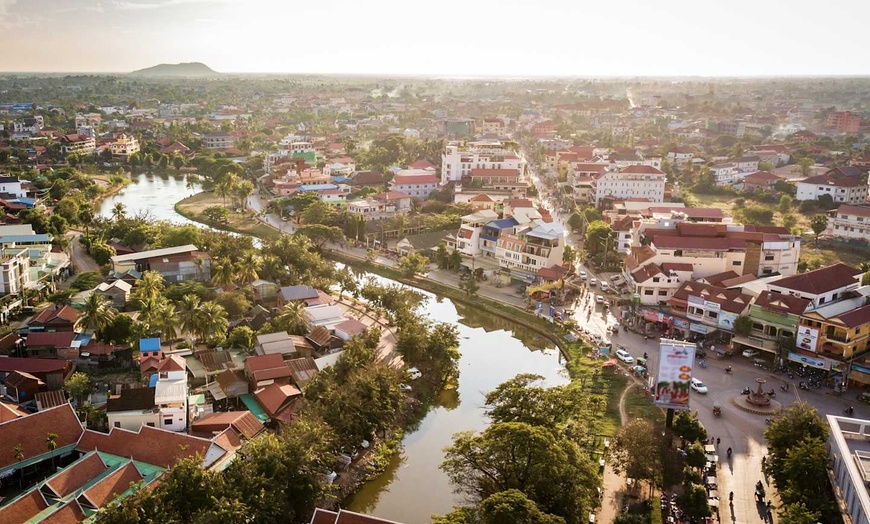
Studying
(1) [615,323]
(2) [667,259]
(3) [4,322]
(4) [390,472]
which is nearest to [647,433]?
(4) [390,472]

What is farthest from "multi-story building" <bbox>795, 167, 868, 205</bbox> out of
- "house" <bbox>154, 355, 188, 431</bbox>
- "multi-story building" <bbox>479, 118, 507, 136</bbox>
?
"house" <bbox>154, 355, 188, 431</bbox>

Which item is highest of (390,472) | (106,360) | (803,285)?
(803,285)

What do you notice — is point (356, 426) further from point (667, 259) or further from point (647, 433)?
point (667, 259)

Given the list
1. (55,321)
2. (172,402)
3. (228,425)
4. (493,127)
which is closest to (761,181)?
(493,127)

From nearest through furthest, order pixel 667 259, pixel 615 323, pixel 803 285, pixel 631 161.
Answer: pixel 803 285
pixel 615 323
pixel 667 259
pixel 631 161

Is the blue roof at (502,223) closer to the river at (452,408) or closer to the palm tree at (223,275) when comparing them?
the river at (452,408)
